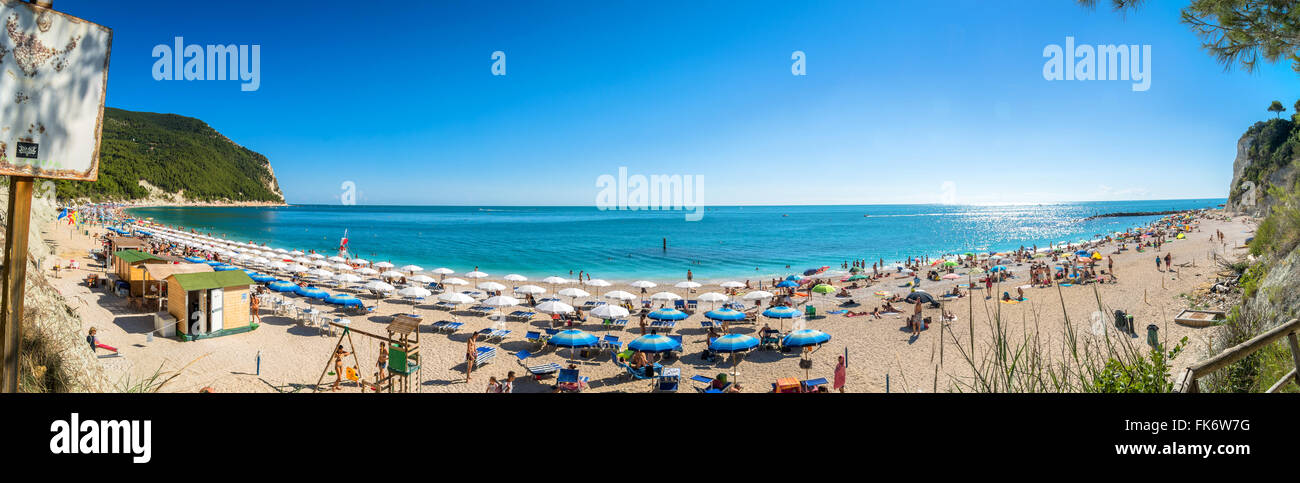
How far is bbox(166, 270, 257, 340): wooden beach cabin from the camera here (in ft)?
45.3

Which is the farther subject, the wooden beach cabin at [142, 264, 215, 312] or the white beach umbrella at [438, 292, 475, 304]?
the white beach umbrella at [438, 292, 475, 304]

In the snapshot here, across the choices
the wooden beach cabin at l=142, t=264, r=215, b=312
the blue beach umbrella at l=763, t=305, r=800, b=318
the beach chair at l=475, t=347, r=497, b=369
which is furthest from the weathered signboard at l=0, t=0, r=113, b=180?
the wooden beach cabin at l=142, t=264, r=215, b=312

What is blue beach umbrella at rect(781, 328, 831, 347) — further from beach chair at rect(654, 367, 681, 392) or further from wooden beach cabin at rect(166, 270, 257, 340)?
wooden beach cabin at rect(166, 270, 257, 340)

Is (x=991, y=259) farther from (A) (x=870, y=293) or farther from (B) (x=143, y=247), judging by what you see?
(B) (x=143, y=247)

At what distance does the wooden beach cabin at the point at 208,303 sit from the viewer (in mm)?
13820

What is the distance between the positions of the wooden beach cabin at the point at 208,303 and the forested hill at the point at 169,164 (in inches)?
3689

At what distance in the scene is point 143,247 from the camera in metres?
23.0

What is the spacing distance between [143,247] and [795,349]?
29514 mm

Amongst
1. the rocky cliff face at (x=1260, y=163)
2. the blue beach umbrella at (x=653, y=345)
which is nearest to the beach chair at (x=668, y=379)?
the blue beach umbrella at (x=653, y=345)

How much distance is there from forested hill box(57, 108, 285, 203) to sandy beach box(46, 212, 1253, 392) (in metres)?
93.5

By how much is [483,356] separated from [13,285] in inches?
474
